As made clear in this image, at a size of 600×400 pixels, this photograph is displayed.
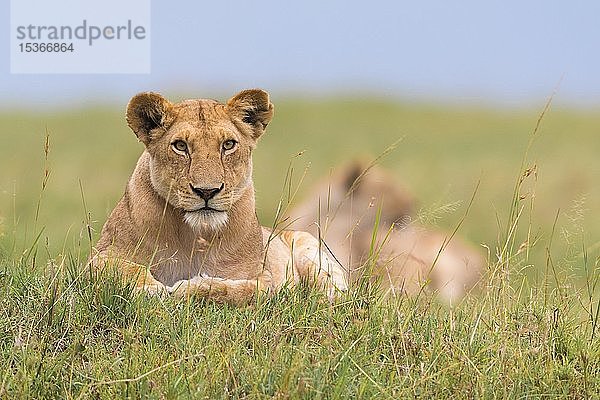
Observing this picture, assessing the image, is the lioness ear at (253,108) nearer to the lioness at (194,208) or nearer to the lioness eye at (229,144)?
the lioness at (194,208)

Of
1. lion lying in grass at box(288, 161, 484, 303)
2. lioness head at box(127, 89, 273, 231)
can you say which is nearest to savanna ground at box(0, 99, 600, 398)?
lioness head at box(127, 89, 273, 231)

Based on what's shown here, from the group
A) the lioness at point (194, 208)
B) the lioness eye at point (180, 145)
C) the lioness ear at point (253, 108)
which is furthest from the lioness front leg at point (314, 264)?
the lioness eye at point (180, 145)

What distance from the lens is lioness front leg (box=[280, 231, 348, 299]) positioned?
5.90 metres

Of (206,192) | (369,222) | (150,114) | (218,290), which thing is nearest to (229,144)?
(206,192)

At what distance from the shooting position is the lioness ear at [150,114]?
5.62m

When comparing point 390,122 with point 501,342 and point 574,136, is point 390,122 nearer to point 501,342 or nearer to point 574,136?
point 574,136

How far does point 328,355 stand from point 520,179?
1346 millimetres

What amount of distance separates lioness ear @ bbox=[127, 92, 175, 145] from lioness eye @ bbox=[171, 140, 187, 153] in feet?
0.41

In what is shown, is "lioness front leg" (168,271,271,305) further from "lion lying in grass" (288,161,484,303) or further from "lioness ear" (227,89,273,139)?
"lion lying in grass" (288,161,484,303)

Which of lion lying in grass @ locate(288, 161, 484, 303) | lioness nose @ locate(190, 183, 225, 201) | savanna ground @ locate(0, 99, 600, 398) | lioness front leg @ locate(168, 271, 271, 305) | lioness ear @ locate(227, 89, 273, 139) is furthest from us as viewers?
lion lying in grass @ locate(288, 161, 484, 303)

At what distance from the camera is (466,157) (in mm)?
23578

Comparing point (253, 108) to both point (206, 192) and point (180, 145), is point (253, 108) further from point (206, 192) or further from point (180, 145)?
point (206, 192)

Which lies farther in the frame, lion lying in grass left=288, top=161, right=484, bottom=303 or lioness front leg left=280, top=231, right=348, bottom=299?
lion lying in grass left=288, top=161, right=484, bottom=303

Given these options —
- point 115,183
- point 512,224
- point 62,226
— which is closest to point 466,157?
point 115,183
